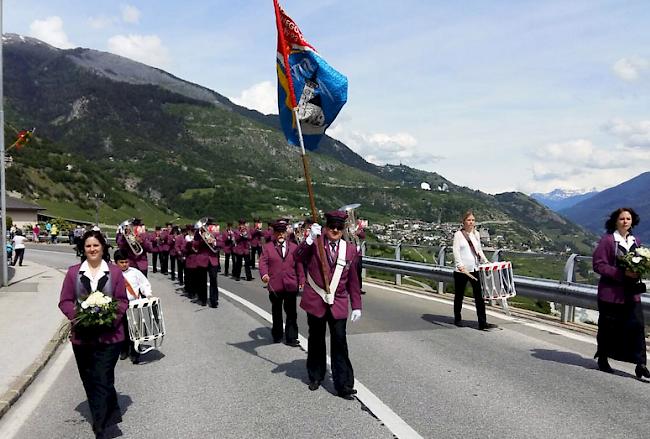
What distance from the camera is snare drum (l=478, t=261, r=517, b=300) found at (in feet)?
33.5

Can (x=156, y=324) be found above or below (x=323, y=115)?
below

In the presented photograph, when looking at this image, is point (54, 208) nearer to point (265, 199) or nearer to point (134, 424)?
point (265, 199)

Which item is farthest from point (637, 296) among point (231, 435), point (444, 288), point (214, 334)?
point (444, 288)

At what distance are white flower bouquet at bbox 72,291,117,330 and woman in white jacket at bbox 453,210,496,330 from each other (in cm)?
638

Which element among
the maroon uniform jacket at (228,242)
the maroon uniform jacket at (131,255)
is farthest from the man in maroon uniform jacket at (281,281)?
the maroon uniform jacket at (228,242)

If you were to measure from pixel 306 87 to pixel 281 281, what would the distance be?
3.04m

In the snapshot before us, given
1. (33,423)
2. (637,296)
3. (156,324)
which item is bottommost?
(33,423)

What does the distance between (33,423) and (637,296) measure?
6.40 metres

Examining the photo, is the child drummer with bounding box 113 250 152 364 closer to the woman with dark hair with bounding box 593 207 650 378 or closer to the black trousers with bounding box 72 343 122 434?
the black trousers with bounding box 72 343 122 434

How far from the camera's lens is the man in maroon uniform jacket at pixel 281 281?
917 cm

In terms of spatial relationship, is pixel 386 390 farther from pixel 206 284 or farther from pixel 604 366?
pixel 206 284

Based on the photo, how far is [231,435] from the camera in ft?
17.1

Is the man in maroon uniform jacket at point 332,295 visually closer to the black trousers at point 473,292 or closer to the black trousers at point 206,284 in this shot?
the black trousers at point 473,292

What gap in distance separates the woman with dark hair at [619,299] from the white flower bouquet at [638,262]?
7cm
